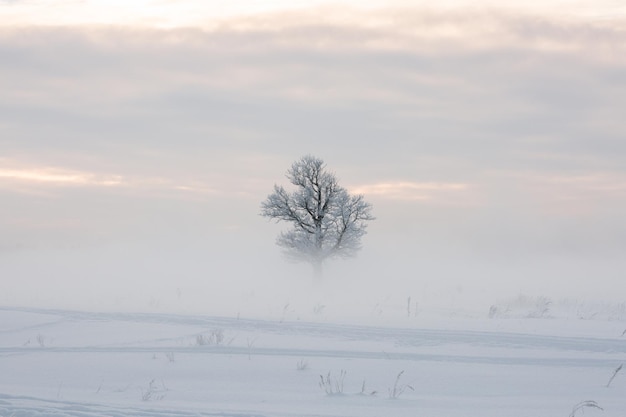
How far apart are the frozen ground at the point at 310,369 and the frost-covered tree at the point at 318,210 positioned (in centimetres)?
1877

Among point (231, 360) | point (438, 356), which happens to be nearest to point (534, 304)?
point (438, 356)

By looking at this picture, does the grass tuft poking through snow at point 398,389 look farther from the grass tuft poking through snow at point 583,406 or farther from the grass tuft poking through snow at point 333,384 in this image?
the grass tuft poking through snow at point 583,406

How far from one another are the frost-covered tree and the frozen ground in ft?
61.6

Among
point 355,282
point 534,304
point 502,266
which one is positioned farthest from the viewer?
point 502,266

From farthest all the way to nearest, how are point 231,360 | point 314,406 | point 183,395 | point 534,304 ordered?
1. point 534,304
2. point 231,360
3. point 183,395
4. point 314,406

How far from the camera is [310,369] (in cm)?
1035

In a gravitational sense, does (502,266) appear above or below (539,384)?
above

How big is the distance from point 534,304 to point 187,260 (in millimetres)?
47782

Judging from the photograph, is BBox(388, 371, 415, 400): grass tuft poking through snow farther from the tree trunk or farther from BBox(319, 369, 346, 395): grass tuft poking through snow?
the tree trunk

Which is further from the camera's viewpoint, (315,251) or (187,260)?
(187,260)

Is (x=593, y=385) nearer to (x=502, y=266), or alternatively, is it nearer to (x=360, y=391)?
(x=360, y=391)

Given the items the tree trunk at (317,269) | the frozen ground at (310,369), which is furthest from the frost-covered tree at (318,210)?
the frozen ground at (310,369)

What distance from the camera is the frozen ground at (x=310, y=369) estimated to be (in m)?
8.23

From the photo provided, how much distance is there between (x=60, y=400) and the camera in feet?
27.5
